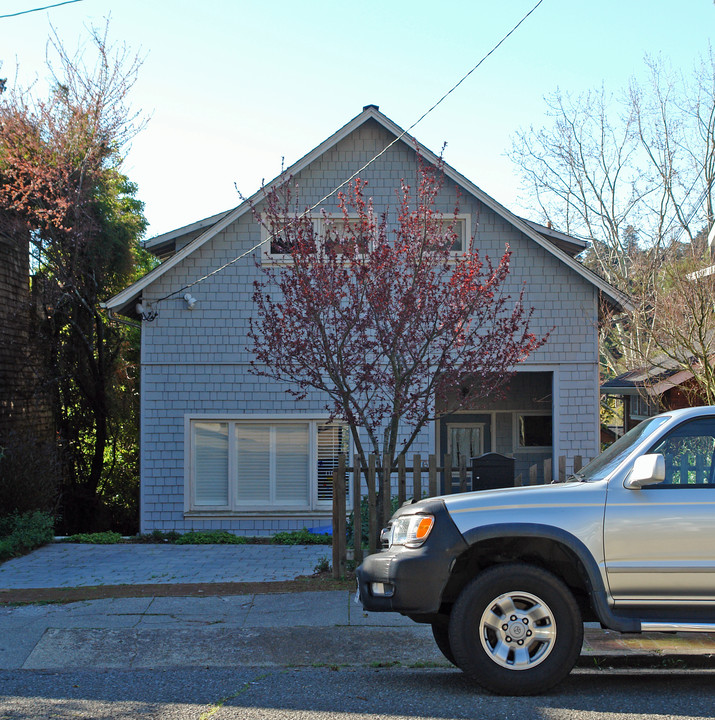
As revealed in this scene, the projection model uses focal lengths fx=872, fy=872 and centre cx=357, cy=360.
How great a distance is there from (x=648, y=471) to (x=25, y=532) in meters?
9.17

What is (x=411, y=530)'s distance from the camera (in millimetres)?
5793

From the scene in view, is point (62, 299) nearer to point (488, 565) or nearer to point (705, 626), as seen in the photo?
point (488, 565)

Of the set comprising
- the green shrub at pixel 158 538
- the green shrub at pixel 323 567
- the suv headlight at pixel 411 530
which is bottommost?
the green shrub at pixel 158 538

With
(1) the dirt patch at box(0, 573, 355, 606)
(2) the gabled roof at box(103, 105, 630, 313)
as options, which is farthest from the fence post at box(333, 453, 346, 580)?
(2) the gabled roof at box(103, 105, 630, 313)

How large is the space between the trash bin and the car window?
5591mm

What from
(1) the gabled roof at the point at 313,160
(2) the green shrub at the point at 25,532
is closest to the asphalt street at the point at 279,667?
(2) the green shrub at the point at 25,532

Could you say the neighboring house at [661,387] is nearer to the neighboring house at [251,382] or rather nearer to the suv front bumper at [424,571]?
the neighboring house at [251,382]

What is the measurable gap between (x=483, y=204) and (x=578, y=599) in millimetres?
9943

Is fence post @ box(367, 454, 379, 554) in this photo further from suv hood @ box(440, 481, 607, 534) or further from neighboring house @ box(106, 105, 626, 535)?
neighboring house @ box(106, 105, 626, 535)

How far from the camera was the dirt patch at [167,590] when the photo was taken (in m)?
8.52

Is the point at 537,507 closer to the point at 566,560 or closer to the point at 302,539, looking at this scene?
the point at 566,560

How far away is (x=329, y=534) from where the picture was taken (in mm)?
13883

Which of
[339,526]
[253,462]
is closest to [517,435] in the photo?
[253,462]

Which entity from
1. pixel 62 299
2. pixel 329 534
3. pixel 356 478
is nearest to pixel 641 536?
pixel 356 478
